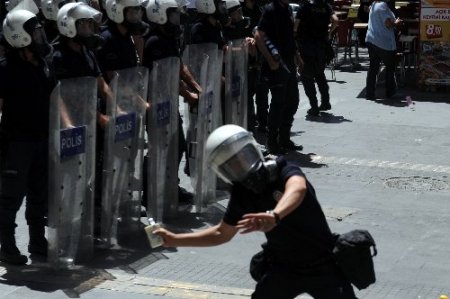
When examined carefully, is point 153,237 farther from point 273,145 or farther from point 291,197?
point 273,145

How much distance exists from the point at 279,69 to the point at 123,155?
12.4 ft

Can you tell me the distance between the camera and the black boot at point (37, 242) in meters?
8.59

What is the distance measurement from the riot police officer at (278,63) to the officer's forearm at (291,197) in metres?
7.10

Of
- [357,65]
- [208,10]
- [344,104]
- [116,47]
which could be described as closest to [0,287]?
[116,47]

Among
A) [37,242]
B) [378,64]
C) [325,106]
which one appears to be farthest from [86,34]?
[378,64]

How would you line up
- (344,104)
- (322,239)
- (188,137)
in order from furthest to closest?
(344,104) < (188,137) < (322,239)

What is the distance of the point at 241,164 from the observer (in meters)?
5.23

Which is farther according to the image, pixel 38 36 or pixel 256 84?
pixel 256 84

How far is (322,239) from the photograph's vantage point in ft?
17.8

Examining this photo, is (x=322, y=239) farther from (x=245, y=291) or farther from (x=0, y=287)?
(x=0, y=287)

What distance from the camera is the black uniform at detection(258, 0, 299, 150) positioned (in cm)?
1241

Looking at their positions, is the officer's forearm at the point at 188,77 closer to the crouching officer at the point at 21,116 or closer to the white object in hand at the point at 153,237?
the crouching officer at the point at 21,116

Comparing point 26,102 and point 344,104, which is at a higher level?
point 26,102

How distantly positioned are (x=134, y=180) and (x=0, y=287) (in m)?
1.94
